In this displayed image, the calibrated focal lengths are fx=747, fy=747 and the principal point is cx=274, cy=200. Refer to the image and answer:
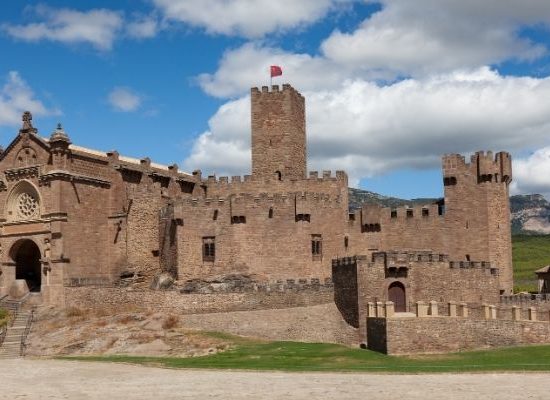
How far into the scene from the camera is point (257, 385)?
2317cm

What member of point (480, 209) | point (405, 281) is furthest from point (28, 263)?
point (480, 209)

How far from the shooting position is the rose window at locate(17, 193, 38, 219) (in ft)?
163

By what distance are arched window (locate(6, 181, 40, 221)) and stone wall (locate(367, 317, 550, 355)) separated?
24.4 meters

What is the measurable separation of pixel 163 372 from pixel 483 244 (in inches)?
1161

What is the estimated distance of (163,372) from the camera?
28141 mm

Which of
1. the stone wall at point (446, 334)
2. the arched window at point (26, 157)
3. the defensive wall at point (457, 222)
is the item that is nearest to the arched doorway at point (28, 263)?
the arched window at point (26, 157)

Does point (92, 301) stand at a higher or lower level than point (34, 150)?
lower

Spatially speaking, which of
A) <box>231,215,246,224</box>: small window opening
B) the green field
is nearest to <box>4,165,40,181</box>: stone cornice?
<box>231,215,246,224</box>: small window opening

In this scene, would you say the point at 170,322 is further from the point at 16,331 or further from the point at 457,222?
the point at 457,222

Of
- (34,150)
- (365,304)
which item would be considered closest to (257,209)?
(365,304)

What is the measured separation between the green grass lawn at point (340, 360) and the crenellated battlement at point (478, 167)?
60.6ft

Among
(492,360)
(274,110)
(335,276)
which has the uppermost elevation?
(274,110)

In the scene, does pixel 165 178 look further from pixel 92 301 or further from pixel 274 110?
pixel 92 301

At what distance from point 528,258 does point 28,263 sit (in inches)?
3068
